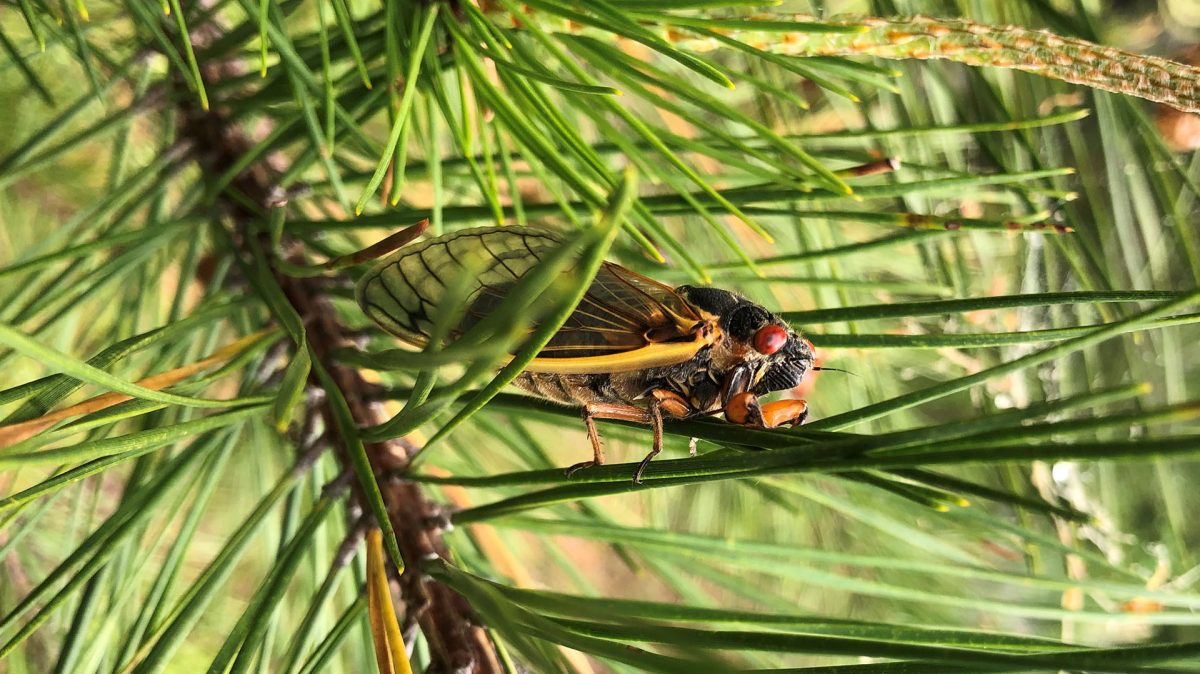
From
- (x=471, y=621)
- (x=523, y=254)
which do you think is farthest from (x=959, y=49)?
(x=471, y=621)

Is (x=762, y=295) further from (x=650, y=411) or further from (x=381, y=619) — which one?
(x=381, y=619)

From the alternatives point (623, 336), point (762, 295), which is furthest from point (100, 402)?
point (762, 295)

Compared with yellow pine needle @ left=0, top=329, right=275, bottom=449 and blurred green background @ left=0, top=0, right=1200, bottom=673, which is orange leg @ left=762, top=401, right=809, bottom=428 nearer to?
blurred green background @ left=0, top=0, right=1200, bottom=673

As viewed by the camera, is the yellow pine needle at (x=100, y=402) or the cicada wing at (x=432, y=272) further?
the cicada wing at (x=432, y=272)

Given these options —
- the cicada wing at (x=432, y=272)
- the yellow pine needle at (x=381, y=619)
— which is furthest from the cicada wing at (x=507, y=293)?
the yellow pine needle at (x=381, y=619)

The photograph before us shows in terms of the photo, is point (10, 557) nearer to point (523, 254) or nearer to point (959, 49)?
point (523, 254)

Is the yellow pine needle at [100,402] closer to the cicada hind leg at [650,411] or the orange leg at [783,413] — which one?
the cicada hind leg at [650,411]
